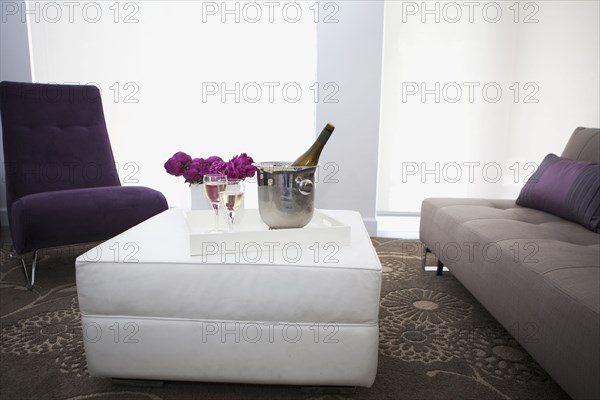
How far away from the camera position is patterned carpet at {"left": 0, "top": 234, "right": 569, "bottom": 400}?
1.19 meters

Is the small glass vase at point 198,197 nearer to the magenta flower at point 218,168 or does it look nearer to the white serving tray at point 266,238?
the magenta flower at point 218,168

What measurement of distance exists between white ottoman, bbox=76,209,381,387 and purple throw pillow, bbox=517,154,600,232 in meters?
1.08

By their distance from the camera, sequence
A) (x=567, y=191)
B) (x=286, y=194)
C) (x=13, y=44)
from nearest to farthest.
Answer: (x=286, y=194), (x=567, y=191), (x=13, y=44)

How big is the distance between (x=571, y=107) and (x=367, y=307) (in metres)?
3.18

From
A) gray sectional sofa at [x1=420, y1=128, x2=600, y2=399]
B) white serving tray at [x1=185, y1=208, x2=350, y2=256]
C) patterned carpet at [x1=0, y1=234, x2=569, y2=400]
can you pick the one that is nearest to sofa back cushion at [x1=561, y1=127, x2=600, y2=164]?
gray sectional sofa at [x1=420, y1=128, x2=600, y2=399]

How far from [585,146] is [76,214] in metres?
2.44

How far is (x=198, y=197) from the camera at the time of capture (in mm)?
1651

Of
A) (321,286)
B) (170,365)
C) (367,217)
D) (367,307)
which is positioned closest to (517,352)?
(367,307)

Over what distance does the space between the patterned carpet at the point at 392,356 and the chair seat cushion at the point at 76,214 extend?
24cm


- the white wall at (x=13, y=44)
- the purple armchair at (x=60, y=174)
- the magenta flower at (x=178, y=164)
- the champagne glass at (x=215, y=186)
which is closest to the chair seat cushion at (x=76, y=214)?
the purple armchair at (x=60, y=174)

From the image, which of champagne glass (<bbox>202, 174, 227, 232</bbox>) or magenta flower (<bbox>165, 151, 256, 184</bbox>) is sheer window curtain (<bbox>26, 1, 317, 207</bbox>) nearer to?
magenta flower (<bbox>165, 151, 256, 184</bbox>)

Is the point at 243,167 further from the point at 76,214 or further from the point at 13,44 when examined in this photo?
the point at 13,44

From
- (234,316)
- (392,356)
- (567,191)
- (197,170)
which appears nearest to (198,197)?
(197,170)

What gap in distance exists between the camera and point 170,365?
3.66 ft
